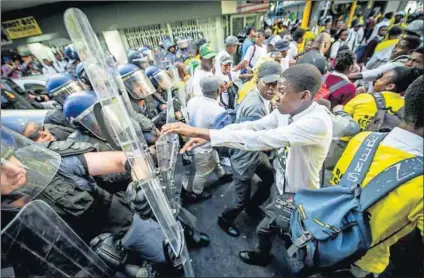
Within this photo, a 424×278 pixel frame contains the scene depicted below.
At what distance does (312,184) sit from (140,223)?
1312mm

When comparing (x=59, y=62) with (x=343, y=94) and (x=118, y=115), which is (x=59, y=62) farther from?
(x=343, y=94)

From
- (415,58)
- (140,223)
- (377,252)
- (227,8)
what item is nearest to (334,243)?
A: (377,252)

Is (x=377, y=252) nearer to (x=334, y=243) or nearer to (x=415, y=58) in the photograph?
(x=334, y=243)

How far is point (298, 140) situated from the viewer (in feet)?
3.63

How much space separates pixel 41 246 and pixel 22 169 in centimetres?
38

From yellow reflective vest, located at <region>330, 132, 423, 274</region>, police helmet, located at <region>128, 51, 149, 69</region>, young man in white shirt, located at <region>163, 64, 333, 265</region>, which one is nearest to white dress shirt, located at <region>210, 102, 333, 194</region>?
young man in white shirt, located at <region>163, 64, 333, 265</region>

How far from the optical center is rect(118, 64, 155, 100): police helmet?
2.31m

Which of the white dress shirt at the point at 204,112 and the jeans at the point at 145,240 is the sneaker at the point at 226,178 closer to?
the white dress shirt at the point at 204,112

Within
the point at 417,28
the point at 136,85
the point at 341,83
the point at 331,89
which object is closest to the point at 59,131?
the point at 136,85

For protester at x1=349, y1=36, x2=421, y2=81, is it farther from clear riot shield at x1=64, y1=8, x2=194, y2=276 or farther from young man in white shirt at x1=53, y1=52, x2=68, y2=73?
young man in white shirt at x1=53, y1=52, x2=68, y2=73

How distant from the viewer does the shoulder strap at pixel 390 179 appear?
2.62 ft

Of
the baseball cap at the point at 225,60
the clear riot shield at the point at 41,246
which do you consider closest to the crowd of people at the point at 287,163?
the clear riot shield at the point at 41,246

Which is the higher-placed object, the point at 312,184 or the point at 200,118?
the point at 200,118

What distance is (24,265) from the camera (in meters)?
0.77
